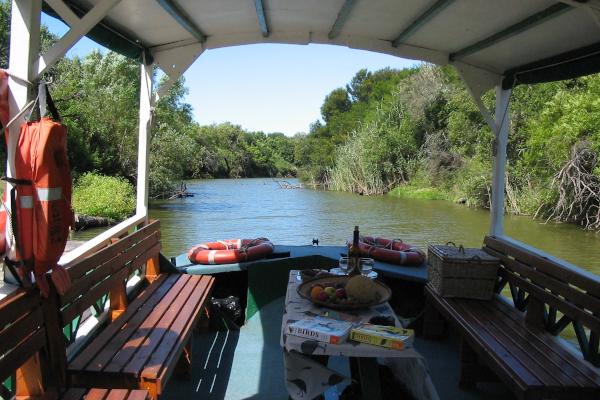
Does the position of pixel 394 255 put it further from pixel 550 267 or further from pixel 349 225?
pixel 349 225

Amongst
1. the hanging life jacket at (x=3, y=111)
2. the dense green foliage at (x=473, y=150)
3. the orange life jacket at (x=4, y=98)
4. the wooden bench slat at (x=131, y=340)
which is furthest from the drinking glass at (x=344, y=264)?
the dense green foliage at (x=473, y=150)

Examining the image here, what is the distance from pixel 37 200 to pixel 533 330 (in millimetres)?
2582

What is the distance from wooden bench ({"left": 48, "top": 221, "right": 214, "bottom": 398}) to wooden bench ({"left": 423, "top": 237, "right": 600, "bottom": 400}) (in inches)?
60.1

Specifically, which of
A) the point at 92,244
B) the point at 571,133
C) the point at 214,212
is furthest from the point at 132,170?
the point at 92,244

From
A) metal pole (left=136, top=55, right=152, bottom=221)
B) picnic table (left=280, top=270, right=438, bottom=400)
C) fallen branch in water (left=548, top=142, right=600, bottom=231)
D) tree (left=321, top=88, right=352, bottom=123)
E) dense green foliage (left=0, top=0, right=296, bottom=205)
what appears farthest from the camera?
tree (left=321, top=88, right=352, bottom=123)

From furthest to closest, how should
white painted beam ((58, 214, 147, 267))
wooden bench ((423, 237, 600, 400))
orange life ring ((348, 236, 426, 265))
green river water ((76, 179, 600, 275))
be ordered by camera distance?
green river water ((76, 179, 600, 275)) → orange life ring ((348, 236, 426, 265)) → white painted beam ((58, 214, 147, 267)) → wooden bench ((423, 237, 600, 400))

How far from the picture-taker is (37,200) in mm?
1862

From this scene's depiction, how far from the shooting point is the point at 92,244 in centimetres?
295

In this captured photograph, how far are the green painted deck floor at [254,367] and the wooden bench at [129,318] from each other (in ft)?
0.67

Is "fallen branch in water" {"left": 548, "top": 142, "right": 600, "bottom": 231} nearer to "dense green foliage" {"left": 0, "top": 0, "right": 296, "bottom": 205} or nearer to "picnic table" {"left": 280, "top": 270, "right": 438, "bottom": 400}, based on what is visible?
"picnic table" {"left": 280, "top": 270, "right": 438, "bottom": 400}

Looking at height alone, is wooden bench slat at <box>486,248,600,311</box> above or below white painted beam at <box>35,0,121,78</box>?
below

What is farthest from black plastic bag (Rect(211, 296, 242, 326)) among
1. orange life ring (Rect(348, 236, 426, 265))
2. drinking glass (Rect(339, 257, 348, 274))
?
drinking glass (Rect(339, 257, 348, 274))

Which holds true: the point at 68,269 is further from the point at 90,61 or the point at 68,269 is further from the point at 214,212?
the point at 90,61

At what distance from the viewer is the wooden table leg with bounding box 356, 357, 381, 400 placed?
2048 mm
